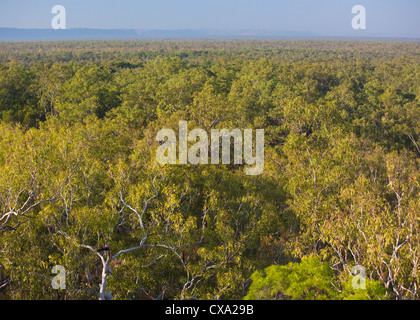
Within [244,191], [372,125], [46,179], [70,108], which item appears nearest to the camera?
[46,179]

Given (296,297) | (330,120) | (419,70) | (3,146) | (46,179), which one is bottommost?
(296,297)

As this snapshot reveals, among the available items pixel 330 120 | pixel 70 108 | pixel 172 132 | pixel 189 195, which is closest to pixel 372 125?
pixel 330 120

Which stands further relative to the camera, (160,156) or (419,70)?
(419,70)

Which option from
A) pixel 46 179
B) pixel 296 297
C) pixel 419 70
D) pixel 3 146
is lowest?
pixel 296 297

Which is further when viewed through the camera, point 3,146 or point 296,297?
point 3,146
